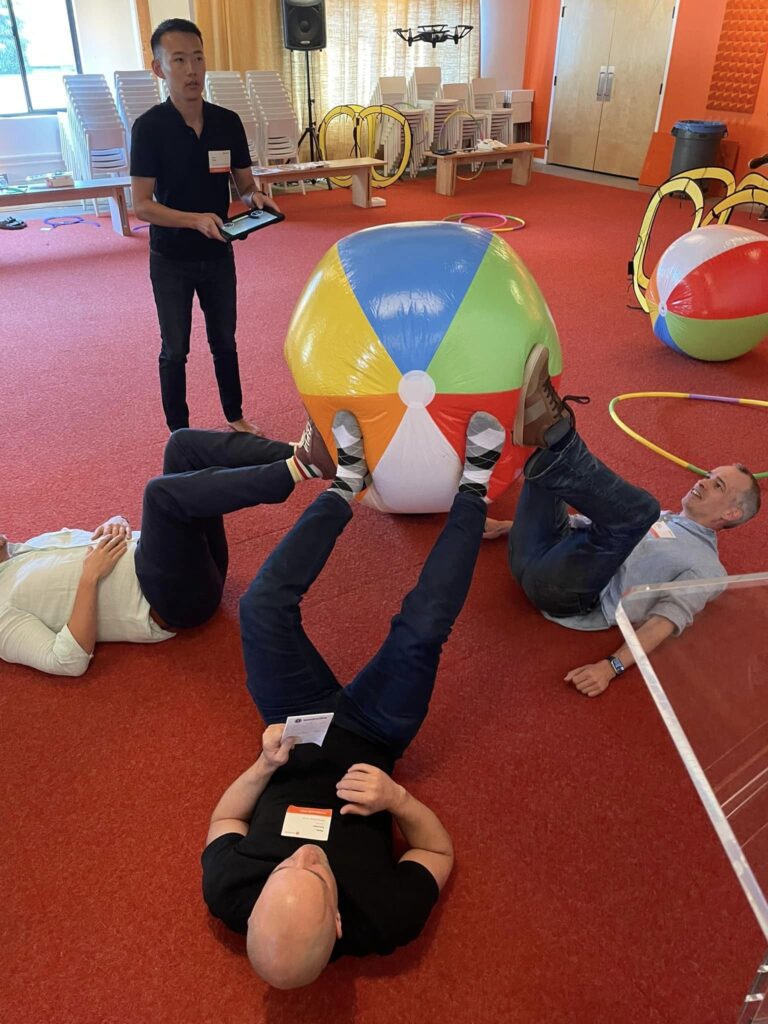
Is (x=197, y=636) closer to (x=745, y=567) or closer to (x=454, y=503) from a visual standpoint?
(x=454, y=503)

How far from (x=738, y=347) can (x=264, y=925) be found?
382 cm

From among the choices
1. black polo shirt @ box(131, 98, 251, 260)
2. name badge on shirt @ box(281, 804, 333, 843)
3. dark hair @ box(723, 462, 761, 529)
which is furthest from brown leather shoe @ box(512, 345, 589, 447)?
black polo shirt @ box(131, 98, 251, 260)

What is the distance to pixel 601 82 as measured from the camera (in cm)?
888

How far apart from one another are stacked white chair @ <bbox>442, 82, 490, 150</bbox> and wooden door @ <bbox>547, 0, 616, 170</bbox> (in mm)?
1068

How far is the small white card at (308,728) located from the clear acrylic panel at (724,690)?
2.48 feet

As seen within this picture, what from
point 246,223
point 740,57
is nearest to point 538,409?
point 246,223

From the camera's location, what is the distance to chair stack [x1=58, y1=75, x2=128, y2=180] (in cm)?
698

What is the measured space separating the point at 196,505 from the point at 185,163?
1.47 metres

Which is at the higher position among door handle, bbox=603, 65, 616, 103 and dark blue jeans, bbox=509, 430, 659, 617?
door handle, bbox=603, 65, 616, 103

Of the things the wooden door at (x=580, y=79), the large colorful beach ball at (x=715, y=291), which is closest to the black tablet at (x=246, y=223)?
the large colorful beach ball at (x=715, y=291)

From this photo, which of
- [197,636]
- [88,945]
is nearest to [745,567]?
[197,636]

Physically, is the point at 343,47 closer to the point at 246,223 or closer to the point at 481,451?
the point at 246,223

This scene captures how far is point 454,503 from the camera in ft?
6.44

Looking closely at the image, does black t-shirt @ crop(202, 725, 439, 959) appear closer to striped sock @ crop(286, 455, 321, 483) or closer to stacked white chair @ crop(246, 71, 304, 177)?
striped sock @ crop(286, 455, 321, 483)
